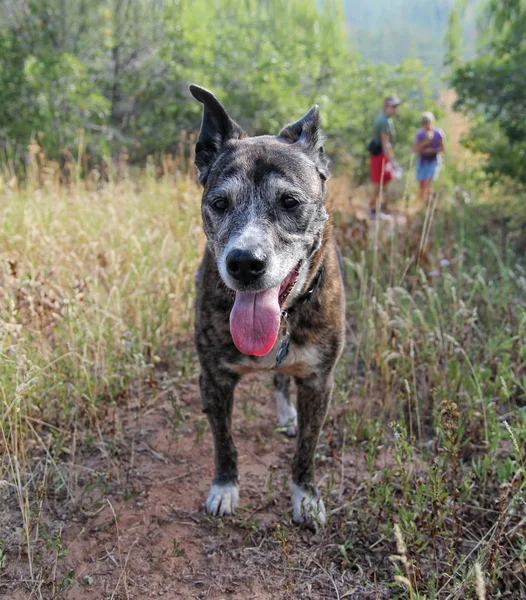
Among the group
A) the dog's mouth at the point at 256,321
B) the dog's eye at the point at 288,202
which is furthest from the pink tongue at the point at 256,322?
the dog's eye at the point at 288,202

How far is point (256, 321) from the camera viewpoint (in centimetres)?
232

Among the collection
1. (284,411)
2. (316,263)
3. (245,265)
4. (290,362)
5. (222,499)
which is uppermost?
(245,265)

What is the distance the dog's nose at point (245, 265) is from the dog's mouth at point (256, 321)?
15 cm

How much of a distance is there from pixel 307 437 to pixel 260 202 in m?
1.25

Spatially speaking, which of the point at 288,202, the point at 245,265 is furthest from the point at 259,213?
the point at 245,265

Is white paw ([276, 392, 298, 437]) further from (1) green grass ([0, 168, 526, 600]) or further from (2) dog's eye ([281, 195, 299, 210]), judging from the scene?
(2) dog's eye ([281, 195, 299, 210])

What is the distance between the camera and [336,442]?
3291 millimetres

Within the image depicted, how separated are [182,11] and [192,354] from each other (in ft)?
34.4

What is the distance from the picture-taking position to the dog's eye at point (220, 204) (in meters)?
2.49

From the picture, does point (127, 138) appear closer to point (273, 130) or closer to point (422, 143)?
point (273, 130)

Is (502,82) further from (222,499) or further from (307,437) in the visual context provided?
(222,499)

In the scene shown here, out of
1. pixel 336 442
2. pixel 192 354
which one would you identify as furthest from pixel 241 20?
pixel 336 442

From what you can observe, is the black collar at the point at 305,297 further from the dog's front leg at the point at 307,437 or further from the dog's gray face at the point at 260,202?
the dog's front leg at the point at 307,437

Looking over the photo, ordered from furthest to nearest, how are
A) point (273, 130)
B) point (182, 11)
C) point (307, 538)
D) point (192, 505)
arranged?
1. point (273, 130)
2. point (182, 11)
3. point (192, 505)
4. point (307, 538)
